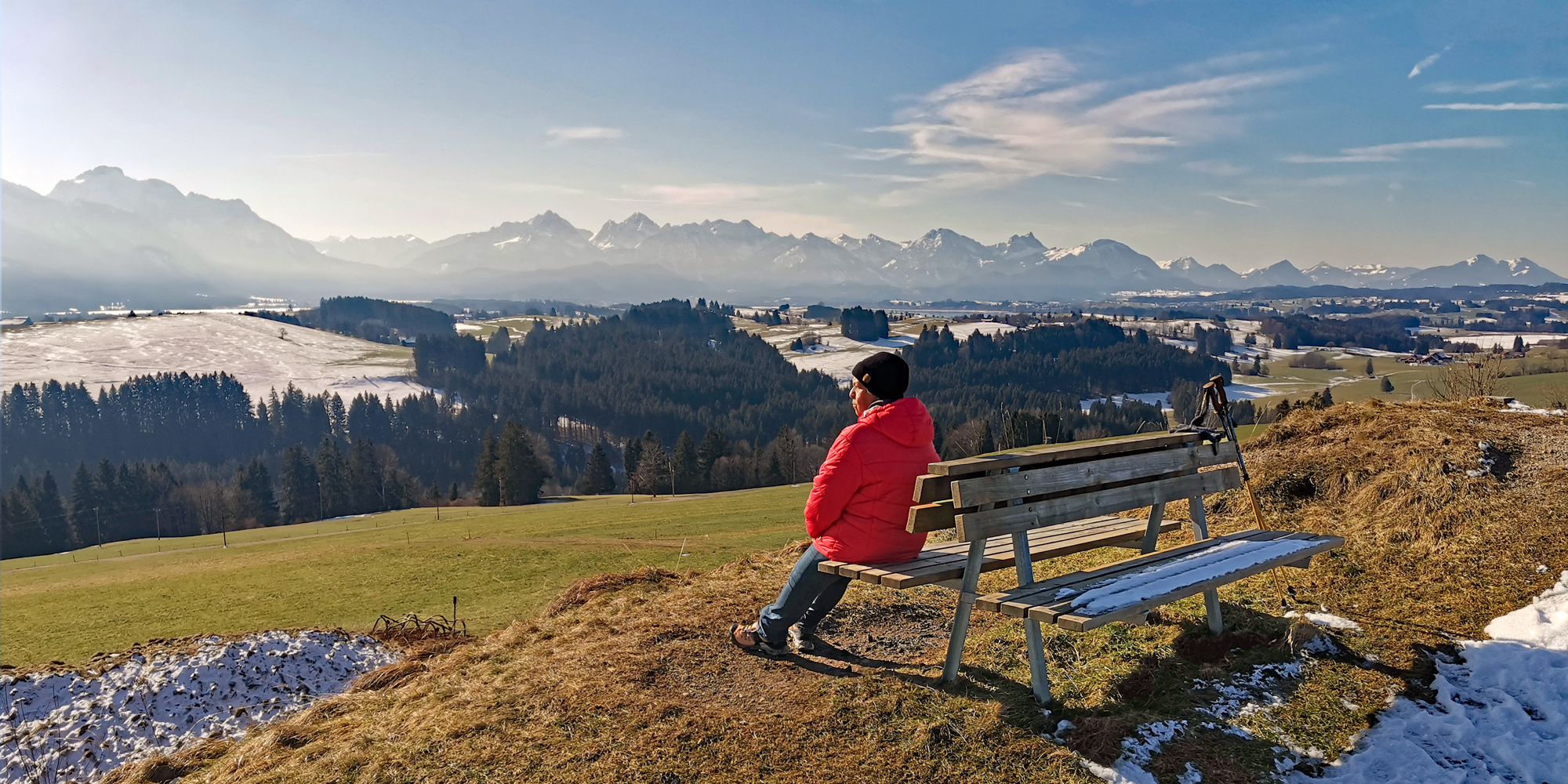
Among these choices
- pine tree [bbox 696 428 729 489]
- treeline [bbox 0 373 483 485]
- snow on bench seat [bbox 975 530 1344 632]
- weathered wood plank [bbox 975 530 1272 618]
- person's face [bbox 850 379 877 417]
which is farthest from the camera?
treeline [bbox 0 373 483 485]

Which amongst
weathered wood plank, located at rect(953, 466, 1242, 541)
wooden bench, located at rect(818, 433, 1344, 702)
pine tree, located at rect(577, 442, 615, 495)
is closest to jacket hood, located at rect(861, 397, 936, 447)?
wooden bench, located at rect(818, 433, 1344, 702)

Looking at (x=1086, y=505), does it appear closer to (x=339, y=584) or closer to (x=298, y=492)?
(x=339, y=584)

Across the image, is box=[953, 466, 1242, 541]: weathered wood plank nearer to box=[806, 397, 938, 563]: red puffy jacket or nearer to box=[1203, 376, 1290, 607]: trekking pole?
box=[1203, 376, 1290, 607]: trekking pole

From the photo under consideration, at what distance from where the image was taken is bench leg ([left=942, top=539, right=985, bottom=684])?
587 centimetres

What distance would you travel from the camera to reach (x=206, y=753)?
7.80 metres

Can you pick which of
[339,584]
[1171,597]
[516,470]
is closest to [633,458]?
[516,470]

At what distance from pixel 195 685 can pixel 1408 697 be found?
43.5 feet

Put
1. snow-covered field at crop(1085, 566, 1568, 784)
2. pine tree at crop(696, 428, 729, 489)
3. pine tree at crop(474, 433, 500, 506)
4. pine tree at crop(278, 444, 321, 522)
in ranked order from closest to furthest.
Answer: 1. snow-covered field at crop(1085, 566, 1568, 784)
2. pine tree at crop(474, 433, 500, 506)
3. pine tree at crop(696, 428, 729, 489)
4. pine tree at crop(278, 444, 321, 522)

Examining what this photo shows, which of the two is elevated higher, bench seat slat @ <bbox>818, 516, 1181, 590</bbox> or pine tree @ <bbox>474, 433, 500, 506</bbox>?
bench seat slat @ <bbox>818, 516, 1181, 590</bbox>

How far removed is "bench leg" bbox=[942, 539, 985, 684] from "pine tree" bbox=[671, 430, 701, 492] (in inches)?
3585

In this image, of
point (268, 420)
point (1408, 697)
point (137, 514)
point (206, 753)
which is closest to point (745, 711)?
point (1408, 697)

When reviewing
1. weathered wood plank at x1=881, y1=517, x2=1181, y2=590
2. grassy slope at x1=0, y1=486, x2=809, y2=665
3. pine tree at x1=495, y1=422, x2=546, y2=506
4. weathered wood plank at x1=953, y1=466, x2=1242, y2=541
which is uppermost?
weathered wood plank at x1=953, y1=466, x2=1242, y2=541

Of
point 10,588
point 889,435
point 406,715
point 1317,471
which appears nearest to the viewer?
point 889,435

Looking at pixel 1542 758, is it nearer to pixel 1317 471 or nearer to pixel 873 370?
pixel 873 370
